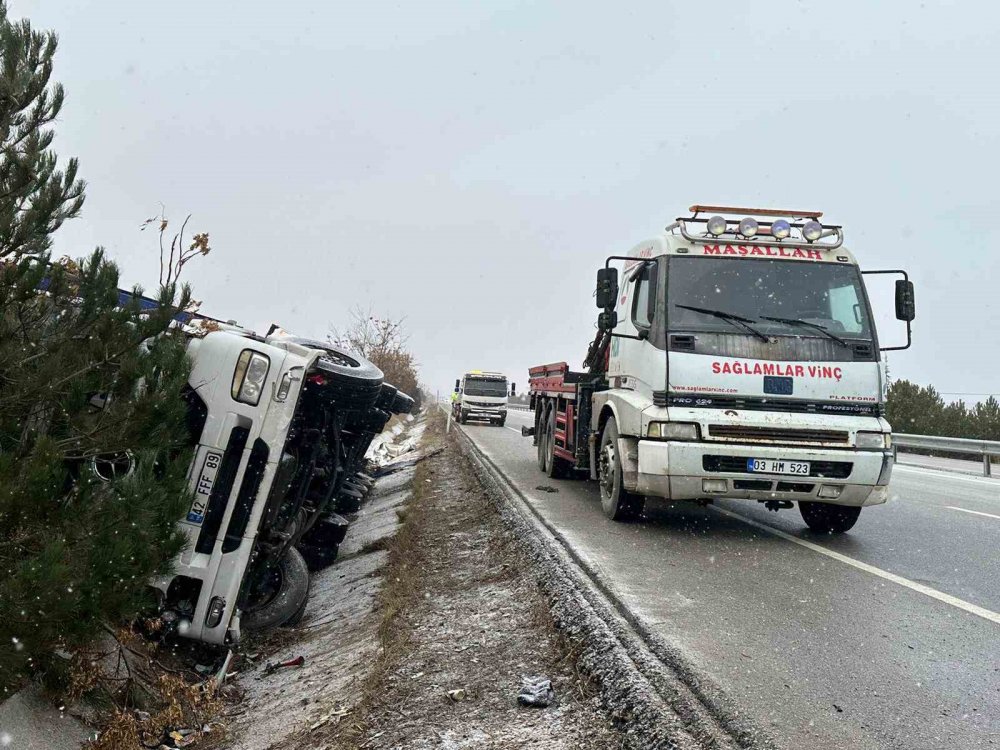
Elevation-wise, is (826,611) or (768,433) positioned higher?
(768,433)

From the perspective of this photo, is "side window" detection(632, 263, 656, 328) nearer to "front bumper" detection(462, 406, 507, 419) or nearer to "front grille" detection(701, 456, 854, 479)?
"front grille" detection(701, 456, 854, 479)

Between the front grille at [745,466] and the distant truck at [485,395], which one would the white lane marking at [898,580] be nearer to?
the front grille at [745,466]

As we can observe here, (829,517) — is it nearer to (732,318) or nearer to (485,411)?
(732,318)

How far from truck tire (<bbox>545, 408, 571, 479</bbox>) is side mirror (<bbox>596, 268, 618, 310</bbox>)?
4.08m

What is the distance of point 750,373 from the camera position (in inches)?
249

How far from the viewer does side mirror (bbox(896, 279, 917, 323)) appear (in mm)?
6926

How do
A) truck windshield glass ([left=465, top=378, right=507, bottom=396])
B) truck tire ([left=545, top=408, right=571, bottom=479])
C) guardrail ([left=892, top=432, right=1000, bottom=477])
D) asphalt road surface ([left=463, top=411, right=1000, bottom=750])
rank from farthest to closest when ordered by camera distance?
1. truck windshield glass ([left=465, top=378, right=507, bottom=396])
2. guardrail ([left=892, top=432, right=1000, bottom=477])
3. truck tire ([left=545, top=408, right=571, bottom=479])
4. asphalt road surface ([left=463, top=411, right=1000, bottom=750])

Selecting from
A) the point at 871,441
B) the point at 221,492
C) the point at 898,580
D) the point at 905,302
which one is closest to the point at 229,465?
the point at 221,492

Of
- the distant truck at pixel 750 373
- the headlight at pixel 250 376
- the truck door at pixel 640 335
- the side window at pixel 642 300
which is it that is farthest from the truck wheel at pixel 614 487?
the headlight at pixel 250 376

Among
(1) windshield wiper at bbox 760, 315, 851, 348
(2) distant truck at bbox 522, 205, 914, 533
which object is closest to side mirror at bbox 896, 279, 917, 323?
(2) distant truck at bbox 522, 205, 914, 533

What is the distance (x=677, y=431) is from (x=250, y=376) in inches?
132

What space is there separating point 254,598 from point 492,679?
234cm

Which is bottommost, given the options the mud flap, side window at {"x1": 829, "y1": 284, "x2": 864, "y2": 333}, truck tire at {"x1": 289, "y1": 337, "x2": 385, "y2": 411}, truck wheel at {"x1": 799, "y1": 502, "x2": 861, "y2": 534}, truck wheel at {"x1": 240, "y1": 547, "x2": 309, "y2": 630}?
truck wheel at {"x1": 240, "y1": 547, "x2": 309, "y2": 630}

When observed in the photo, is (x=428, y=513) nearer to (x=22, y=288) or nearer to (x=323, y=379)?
(x=323, y=379)
